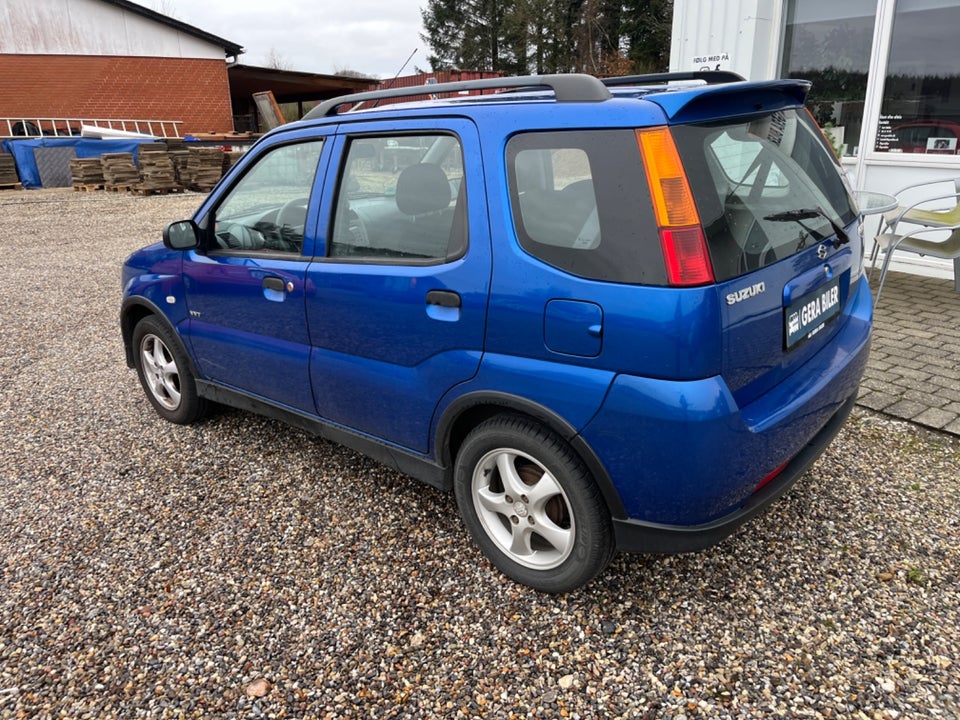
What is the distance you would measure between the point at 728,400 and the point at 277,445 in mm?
2744

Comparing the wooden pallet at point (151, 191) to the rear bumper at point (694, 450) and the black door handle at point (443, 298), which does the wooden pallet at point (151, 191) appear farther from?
the rear bumper at point (694, 450)

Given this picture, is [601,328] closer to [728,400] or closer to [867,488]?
[728,400]

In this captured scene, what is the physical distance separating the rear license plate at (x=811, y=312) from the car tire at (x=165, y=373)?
10.6 ft

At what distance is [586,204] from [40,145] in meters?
23.0

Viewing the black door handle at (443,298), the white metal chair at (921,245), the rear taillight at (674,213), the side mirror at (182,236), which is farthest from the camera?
the white metal chair at (921,245)

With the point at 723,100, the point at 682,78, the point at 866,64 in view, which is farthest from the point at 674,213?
the point at 866,64

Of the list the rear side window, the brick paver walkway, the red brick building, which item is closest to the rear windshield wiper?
the rear side window

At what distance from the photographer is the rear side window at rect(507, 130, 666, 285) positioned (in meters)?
2.12

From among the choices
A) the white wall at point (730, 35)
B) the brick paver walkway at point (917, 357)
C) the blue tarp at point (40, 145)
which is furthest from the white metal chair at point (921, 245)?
the blue tarp at point (40, 145)

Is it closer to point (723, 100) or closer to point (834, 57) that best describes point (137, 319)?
point (723, 100)

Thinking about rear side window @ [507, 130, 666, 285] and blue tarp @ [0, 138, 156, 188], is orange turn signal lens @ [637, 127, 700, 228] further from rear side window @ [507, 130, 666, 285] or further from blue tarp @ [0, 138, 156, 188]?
blue tarp @ [0, 138, 156, 188]

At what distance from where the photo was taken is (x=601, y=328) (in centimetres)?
216

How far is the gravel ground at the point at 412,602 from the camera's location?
7.34ft

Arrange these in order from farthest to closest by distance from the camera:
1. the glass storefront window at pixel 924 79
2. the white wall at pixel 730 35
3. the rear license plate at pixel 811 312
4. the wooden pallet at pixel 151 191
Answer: the wooden pallet at pixel 151 191 < the white wall at pixel 730 35 < the glass storefront window at pixel 924 79 < the rear license plate at pixel 811 312
